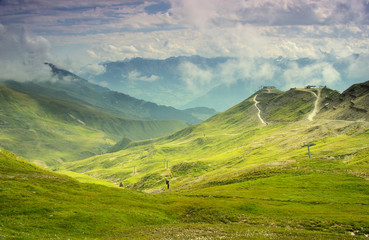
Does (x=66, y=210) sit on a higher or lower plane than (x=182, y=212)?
higher

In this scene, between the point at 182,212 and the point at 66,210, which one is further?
the point at 182,212

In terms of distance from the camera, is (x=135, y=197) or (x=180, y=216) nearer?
(x=180, y=216)

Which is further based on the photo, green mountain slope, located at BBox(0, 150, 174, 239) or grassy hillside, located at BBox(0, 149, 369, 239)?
grassy hillside, located at BBox(0, 149, 369, 239)

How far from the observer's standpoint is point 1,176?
238 ft

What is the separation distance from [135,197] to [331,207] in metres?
48.9

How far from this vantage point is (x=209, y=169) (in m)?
200

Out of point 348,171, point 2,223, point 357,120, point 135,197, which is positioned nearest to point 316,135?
point 357,120

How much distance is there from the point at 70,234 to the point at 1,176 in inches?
1620

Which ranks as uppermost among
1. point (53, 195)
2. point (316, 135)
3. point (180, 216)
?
point (316, 135)

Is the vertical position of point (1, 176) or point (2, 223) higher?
point (1, 176)

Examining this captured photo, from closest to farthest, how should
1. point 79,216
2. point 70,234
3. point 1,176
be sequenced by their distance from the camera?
point 70,234
point 79,216
point 1,176

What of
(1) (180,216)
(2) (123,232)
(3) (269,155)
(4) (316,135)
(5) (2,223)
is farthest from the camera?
(4) (316,135)

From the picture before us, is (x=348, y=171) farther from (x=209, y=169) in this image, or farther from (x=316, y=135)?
(x=209, y=169)

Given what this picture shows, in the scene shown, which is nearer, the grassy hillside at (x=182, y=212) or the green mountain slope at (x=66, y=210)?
the green mountain slope at (x=66, y=210)
